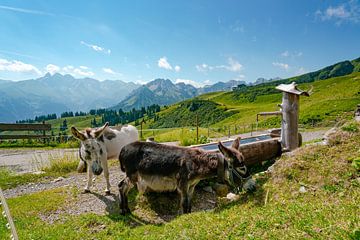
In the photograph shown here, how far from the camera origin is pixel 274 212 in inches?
217

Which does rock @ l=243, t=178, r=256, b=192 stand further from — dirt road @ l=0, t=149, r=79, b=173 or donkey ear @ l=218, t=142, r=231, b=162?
dirt road @ l=0, t=149, r=79, b=173

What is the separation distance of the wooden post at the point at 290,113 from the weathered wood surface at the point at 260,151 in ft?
1.43

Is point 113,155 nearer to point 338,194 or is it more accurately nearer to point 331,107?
point 338,194

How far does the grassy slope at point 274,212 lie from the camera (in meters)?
4.61

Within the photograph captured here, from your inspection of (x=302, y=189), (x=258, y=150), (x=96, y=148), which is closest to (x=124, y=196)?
(x=96, y=148)

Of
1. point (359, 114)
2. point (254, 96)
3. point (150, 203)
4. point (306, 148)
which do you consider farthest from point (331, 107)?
point (254, 96)

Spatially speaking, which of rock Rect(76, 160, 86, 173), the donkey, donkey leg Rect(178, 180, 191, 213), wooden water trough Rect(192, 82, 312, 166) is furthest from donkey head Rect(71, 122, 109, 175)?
rock Rect(76, 160, 86, 173)

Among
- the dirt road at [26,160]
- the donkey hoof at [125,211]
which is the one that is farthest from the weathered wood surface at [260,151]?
the dirt road at [26,160]

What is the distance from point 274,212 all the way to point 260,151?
612cm

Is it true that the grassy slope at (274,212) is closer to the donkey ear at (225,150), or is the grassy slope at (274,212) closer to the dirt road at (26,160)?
the donkey ear at (225,150)

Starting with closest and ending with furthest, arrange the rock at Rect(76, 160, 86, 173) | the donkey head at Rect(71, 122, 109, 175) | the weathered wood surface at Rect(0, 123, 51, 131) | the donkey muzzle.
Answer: the donkey muzzle
the donkey head at Rect(71, 122, 109, 175)
the rock at Rect(76, 160, 86, 173)
the weathered wood surface at Rect(0, 123, 51, 131)

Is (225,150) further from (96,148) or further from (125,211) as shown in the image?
(96,148)

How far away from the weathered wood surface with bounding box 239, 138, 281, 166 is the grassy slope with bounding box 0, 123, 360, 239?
2.10 meters

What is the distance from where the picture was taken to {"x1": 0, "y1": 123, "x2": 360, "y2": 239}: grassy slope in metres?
4.61
